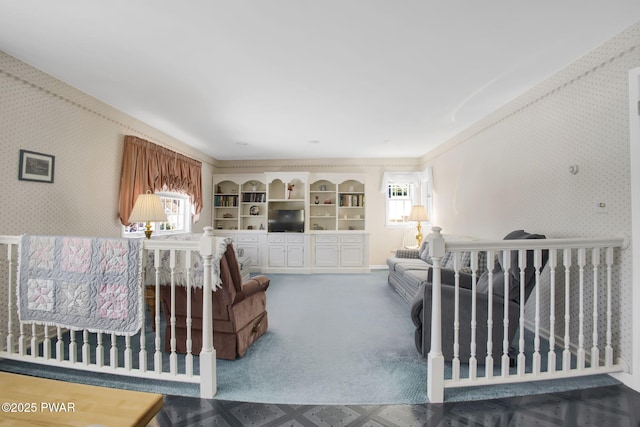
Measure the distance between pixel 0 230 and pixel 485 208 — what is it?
5139 mm

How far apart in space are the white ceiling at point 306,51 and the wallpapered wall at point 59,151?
0.66 feet

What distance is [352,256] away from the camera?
587 centimetres

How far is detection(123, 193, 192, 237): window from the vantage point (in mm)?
4688

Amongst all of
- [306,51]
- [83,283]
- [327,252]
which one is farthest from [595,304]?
[327,252]

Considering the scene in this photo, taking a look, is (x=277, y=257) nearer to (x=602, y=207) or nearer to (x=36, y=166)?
(x=36, y=166)

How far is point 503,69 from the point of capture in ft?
8.29

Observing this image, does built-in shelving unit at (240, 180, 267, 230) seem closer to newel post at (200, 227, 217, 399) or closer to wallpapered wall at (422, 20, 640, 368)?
wallpapered wall at (422, 20, 640, 368)

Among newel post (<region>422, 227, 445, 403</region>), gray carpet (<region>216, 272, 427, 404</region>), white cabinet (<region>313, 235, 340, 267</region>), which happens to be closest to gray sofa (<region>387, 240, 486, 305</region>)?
gray carpet (<region>216, 272, 427, 404</region>)

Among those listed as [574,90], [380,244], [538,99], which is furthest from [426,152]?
[574,90]

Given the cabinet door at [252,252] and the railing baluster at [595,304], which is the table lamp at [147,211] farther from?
the railing baluster at [595,304]

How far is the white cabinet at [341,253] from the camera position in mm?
5855

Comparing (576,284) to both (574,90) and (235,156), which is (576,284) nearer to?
(574,90)

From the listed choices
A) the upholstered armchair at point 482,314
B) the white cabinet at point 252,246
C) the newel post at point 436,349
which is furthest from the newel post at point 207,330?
the white cabinet at point 252,246

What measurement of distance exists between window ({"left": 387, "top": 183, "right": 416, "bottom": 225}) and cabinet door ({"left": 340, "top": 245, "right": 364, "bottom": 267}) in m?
1.09
